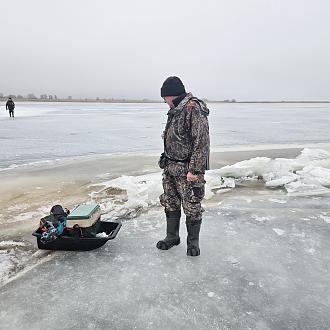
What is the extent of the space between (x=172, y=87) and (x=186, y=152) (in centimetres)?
65

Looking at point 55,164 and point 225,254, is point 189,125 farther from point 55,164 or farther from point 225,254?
point 55,164

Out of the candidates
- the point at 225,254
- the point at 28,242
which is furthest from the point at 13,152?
the point at 225,254

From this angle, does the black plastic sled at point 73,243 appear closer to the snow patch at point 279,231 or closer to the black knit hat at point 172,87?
the black knit hat at point 172,87

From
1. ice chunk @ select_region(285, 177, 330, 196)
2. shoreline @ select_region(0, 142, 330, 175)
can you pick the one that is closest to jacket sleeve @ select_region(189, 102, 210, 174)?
ice chunk @ select_region(285, 177, 330, 196)

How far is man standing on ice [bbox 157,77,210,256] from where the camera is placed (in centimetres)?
313

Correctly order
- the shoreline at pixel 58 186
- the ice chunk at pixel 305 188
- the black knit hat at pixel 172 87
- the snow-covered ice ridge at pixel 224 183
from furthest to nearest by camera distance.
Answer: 1. the ice chunk at pixel 305 188
2. the snow-covered ice ridge at pixel 224 183
3. the shoreline at pixel 58 186
4. the black knit hat at pixel 172 87

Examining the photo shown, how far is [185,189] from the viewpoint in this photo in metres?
3.33

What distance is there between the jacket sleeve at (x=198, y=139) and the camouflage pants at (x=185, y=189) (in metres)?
0.15

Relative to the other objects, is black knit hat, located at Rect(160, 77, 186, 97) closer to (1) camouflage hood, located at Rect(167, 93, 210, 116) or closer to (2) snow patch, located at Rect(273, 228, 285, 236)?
(1) camouflage hood, located at Rect(167, 93, 210, 116)

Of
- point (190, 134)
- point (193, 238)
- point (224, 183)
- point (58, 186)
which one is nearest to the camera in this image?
point (190, 134)

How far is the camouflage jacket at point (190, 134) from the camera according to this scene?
10.3 ft

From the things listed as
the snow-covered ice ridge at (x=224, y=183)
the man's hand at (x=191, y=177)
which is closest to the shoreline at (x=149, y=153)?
the snow-covered ice ridge at (x=224, y=183)

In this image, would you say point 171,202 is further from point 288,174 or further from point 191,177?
point 288,174

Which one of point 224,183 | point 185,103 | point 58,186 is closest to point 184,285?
point 185,103
